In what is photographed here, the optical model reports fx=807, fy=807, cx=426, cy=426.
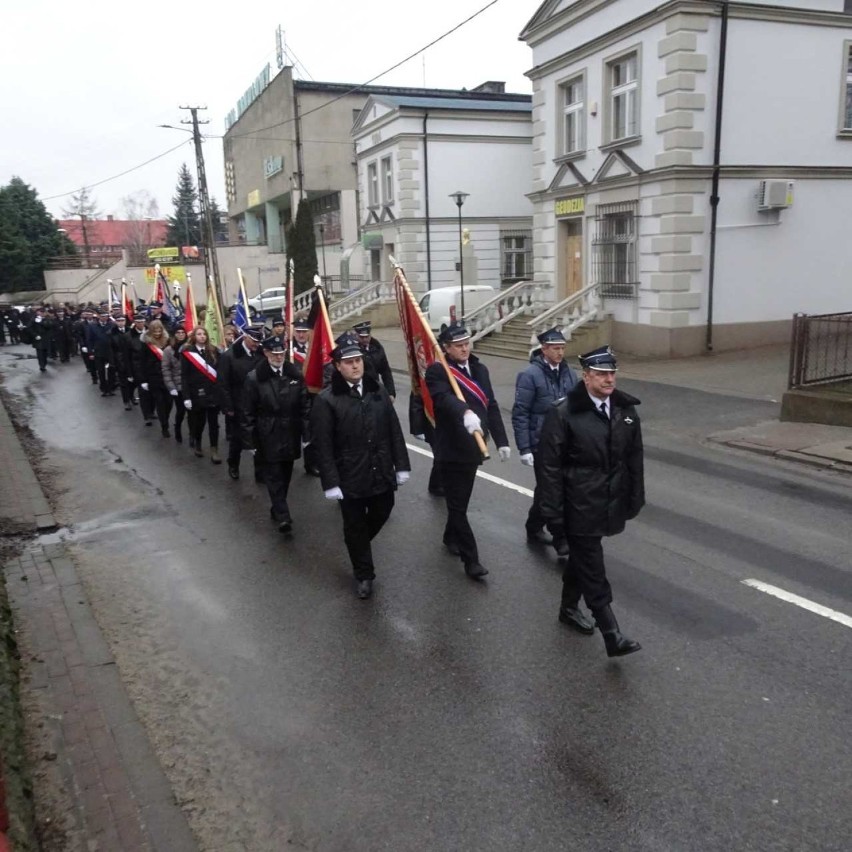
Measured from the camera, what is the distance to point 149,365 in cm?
1266

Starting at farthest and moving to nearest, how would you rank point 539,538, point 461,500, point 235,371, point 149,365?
point 149,365
point 235,371
point 539,538
point 461,500

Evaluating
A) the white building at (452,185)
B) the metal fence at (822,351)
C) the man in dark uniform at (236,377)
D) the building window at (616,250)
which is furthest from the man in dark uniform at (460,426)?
the white building at (452,185)

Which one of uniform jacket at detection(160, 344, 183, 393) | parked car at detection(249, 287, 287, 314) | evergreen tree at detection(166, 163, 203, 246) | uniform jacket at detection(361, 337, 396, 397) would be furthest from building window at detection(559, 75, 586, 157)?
evergreen tree at detection(166, 163, 203, 246)

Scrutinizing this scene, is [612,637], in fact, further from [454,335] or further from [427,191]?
[427,191]

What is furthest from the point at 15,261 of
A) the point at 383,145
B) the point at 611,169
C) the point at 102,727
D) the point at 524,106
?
the point at 102,727

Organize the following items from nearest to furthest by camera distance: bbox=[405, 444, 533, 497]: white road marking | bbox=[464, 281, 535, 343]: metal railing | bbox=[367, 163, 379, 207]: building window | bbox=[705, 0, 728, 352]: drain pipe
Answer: bbox=[405, 444, 533, 497]: white road marking < bbox=[705, 0, 728, 352]: drain pipe < bbox=[464, 281, 535, 343]: metal railing < bbox=[367, 163, 379, 207]: building window

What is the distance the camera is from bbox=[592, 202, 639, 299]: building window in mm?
19344

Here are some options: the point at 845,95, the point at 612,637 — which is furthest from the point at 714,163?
the point at 612,637

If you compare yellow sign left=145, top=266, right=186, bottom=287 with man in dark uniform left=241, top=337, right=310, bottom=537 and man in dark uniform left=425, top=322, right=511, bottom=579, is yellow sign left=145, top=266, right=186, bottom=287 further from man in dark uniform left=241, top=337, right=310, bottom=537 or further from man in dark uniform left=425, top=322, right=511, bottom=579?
man in dark uniform left=425, top=322, right=511, bottom=579

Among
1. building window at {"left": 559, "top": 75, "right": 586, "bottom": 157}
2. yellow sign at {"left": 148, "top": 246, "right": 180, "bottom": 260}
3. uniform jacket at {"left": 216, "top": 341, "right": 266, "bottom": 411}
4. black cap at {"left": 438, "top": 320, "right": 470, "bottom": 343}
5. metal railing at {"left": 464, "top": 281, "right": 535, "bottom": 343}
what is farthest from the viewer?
yellow sign at {"left": 148, "top": 246, "right": 180, "bottom": 260}

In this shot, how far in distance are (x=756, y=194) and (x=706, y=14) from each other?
4.04m

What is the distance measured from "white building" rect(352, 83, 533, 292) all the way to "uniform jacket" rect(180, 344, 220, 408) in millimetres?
21271

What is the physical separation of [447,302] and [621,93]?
838 centimetres

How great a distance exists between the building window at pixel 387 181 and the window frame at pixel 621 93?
47.9ft
